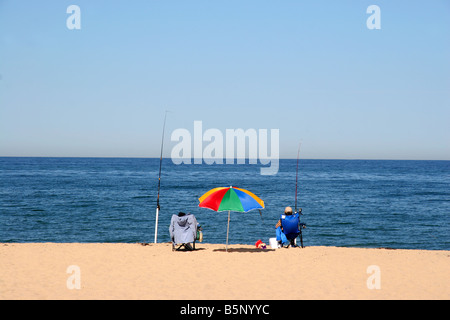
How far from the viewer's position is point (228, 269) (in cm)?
993

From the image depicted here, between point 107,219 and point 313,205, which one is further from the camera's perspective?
point 313,205

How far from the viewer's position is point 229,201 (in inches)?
463

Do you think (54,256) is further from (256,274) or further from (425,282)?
(425,282)

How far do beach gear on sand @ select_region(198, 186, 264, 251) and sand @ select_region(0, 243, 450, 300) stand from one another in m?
1.33

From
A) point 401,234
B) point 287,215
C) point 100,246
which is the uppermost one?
point 287,215

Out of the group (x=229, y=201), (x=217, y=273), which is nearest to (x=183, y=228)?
(x=229, y=201)

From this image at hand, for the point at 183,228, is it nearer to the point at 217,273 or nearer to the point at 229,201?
the point at 229,201

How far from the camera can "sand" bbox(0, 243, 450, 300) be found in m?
7.82

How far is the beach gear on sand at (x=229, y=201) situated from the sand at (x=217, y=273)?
52.6 inches

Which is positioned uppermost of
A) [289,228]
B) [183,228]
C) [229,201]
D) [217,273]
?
[229,201]

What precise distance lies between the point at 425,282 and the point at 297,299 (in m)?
3.15

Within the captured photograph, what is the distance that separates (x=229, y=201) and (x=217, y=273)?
8.77 feet

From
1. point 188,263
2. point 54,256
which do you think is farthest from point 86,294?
point 54,256

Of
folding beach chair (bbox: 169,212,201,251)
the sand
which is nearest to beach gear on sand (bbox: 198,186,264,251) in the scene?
folding beach chair (bbox: 169,212,201,251)
